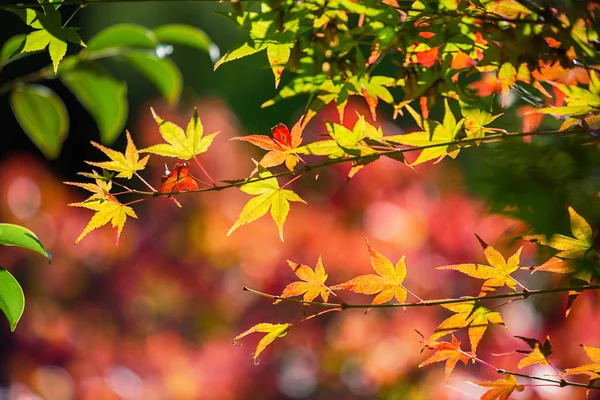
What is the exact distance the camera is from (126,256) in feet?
9.34

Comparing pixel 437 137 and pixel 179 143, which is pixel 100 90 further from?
pixel 437 137

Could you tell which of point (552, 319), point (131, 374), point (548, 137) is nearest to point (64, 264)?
point (131, 374)

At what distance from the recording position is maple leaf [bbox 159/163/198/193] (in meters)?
0.58

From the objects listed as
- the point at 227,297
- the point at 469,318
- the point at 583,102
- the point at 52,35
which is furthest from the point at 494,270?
the point at 227,297

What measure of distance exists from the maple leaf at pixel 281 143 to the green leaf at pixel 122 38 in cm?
26

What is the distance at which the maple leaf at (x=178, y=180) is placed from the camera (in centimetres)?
58

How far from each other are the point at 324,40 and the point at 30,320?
7.84ft

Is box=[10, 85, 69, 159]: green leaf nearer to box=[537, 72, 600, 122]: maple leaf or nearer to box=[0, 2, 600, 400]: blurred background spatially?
box=[537, 72, 600, 122]: maple leaf

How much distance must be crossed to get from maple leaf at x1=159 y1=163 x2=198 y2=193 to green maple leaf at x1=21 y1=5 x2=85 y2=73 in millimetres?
120

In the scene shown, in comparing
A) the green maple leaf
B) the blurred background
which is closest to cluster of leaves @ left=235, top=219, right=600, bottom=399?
the green maple leaf

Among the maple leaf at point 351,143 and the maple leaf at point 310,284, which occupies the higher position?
the maple leaf at point 351,143

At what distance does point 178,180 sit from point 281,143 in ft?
0.29

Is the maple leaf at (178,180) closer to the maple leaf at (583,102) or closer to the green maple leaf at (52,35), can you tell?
the green maple leaf at (52,35)

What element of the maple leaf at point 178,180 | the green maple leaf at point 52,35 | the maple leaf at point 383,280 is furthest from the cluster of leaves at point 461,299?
the green maple leaf at point 52,35
